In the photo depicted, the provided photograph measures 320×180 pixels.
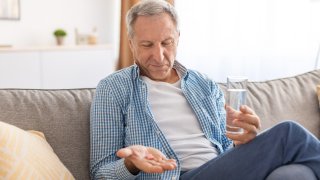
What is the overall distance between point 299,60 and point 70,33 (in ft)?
7.57

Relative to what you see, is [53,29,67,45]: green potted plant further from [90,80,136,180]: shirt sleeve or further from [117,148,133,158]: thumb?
[117,148,133,158]: thumb

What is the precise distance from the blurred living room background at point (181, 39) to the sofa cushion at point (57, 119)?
1941 mm

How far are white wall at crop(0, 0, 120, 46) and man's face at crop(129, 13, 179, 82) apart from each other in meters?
2.73

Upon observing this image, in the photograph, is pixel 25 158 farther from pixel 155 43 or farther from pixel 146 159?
pixel 155 43

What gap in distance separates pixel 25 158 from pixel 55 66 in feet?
9.14

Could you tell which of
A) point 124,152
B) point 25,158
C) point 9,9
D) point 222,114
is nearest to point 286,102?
point 222,114

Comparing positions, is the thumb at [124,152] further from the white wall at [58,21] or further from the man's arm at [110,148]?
the white wall at [58,21]

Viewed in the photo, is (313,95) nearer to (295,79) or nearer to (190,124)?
(295,79)

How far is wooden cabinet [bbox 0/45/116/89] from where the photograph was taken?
3718mm

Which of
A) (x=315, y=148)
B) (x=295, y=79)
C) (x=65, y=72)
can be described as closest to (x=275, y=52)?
(x=295, y=79)

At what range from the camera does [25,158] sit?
129 centimetres

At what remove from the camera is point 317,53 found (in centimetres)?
313

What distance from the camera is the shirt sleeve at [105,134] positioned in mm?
1527

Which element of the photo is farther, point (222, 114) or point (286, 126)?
point (222, 114)
